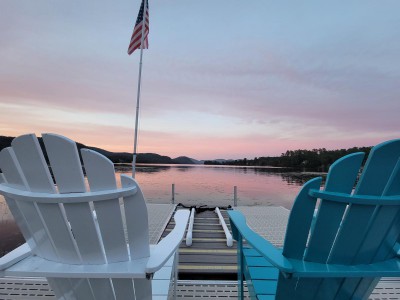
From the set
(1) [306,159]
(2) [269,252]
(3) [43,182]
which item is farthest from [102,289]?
(1) [306,159]

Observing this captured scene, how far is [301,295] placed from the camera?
47.2 inches

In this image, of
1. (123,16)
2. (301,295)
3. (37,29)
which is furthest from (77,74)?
(301,295)

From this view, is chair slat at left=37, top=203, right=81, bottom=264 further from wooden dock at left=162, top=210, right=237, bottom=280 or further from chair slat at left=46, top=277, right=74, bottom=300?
wooden dock at left=162, top=210, right=237, bottom=280

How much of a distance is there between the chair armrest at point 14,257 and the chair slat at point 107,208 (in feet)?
1.48

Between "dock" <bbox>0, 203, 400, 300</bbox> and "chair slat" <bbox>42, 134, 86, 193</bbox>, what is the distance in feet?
5.73

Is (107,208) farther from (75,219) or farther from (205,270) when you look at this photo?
(205,270)

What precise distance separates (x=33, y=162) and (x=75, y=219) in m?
0.32

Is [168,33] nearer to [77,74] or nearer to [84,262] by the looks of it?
[77,74]

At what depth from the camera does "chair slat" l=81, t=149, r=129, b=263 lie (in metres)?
0.96

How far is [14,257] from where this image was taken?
113 cm

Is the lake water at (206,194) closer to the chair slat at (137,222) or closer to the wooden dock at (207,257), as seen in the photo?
the chair slat at (137,222)

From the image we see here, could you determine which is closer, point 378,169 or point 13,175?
point 378,169

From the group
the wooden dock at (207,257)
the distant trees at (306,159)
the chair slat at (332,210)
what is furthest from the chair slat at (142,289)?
the distant trees at (306,159)

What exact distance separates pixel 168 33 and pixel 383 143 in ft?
30.9
